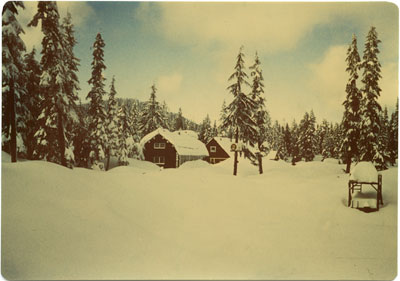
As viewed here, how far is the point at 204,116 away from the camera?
32.4ft

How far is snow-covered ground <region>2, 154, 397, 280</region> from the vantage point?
7348 mm

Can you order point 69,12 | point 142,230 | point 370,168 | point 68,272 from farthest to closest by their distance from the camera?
point 370,168 → point 69,12 → point 142,230 → point 68,272

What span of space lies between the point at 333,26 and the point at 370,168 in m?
4.17

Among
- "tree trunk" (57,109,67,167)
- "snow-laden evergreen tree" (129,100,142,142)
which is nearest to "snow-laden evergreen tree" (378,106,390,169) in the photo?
"snow-laden evergreen tree" (129,100,142,142)

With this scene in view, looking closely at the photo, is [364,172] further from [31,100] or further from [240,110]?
[31,100]

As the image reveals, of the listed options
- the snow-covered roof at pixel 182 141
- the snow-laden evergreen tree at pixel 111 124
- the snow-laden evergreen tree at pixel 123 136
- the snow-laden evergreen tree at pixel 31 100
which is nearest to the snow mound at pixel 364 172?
the snow-covered roof at pixel 182 141

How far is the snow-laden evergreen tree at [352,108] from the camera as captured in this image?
8.80 m

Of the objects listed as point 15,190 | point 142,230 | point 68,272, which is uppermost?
point 15,190

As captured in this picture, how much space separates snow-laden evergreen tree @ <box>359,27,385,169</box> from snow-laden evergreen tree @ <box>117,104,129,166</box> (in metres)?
6.95

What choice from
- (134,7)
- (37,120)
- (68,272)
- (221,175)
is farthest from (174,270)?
(134,7)

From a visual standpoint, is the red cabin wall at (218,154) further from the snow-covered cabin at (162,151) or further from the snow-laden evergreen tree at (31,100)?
the snow-laden evergreen tree at (31,100)

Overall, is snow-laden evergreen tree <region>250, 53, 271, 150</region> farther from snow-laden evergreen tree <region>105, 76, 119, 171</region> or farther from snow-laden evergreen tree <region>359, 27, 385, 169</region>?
snow-laden evergreen tree <region>105, 76, 119, 171</region>

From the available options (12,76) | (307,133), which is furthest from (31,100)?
(307,133)

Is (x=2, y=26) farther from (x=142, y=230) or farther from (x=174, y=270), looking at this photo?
(x=174, y=270)
